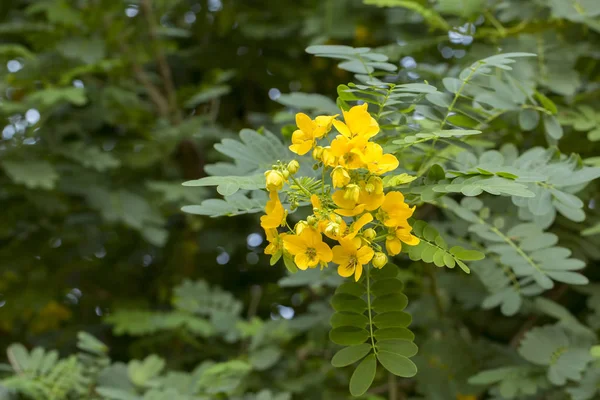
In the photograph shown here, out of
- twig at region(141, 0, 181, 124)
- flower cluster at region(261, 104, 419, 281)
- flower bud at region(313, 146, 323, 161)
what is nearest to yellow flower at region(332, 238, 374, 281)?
flower cluster at region(261, 104, 419, 281)

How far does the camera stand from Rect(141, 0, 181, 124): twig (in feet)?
6.18

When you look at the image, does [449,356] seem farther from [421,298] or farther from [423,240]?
[423,240]

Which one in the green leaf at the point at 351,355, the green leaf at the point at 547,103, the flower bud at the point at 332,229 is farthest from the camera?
the green leaf at the point at 547,103

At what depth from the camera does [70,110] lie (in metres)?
1.84

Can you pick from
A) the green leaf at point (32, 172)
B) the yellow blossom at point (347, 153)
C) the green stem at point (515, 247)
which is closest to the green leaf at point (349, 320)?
the yellow blossom at point (347, 153)

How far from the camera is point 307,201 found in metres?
0.78

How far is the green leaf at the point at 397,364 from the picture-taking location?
2.44ft

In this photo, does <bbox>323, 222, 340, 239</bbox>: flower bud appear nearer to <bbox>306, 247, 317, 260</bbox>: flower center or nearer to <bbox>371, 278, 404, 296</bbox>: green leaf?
<bbox>306, 247, 317, 260</bbox>: flower center

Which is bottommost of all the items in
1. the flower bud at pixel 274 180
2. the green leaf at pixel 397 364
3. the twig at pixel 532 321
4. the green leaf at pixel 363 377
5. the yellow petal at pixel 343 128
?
the twig at pixel 532 321

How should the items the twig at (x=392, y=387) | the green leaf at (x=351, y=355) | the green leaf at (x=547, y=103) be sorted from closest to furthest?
the green leaf at (x=351, y=355) → the green leaf at (x=547, y=103) → the twig at (x=392, y=387)

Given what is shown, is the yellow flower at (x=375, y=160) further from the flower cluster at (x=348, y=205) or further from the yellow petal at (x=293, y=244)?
the yellow petal at (x=293, y=244)

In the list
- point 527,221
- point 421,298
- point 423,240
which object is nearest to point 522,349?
point 527,221

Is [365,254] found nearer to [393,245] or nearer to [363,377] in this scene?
[393,245]

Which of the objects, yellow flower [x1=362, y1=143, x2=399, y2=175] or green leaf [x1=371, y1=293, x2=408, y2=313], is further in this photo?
green leaf [x1=371, y1=293, x2=408, y2=313]
